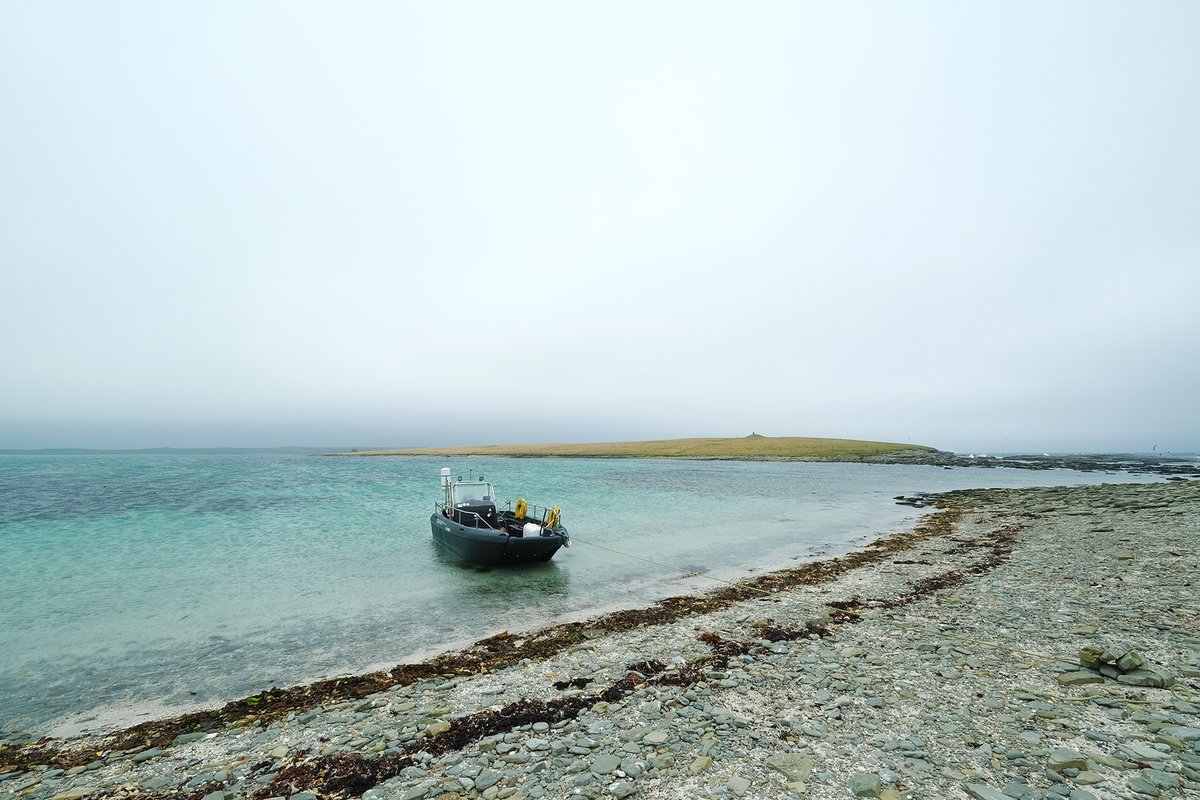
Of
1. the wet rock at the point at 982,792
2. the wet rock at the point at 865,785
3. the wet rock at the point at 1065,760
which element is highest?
the wet rock at the point at 1065,760

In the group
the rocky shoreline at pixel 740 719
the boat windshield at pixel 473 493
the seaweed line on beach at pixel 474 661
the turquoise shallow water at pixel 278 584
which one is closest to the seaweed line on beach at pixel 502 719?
the rocky shoreline at pixel 740 719

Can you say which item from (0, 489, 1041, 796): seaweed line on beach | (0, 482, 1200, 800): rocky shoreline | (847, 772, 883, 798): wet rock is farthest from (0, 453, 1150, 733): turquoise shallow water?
(847, 772, 883, 798): wet rock

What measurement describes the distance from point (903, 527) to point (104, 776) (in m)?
32.3

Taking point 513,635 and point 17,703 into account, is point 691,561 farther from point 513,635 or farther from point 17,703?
point 17,703

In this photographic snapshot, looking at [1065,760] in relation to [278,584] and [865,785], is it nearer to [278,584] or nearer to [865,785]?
[865,785]

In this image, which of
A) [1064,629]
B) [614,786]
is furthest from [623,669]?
[1064,629]

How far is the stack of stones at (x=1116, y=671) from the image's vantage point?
23.8ft

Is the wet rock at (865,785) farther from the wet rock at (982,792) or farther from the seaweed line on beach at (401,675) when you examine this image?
the seaweed line on beach at (401,675)

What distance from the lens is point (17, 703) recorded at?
942cm

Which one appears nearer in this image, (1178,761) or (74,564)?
(1178,761)

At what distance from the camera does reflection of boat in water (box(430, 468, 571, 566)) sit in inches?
723

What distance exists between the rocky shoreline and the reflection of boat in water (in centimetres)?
655

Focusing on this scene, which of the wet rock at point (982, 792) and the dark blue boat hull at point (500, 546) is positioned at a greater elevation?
the wet rock at point (982, 792)

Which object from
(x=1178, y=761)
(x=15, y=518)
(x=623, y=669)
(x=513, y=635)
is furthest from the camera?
(x=15, y=518)
